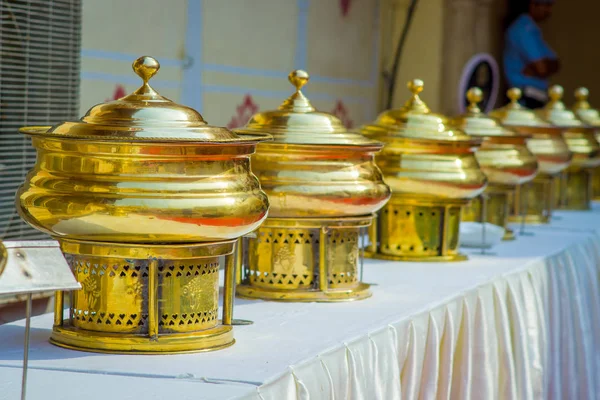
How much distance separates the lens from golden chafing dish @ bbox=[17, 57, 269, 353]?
4.34ft

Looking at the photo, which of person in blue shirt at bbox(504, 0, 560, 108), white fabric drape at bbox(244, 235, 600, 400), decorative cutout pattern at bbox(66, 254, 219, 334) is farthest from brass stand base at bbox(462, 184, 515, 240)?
person in blue shirt at bbox(504, 0, 560, 108)

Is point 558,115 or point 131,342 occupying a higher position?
point 558,115

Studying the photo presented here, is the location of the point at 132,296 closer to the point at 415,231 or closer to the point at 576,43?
the point at 415,231

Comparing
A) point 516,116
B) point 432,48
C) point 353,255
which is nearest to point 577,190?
point 516,116

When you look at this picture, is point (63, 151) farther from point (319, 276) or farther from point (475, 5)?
point (475, 5)

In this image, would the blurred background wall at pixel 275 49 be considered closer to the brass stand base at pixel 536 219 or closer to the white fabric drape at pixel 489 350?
the brass stand base at pixel 536 219

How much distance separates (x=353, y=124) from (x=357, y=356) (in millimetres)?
4467

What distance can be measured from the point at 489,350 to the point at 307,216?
1.38 feet

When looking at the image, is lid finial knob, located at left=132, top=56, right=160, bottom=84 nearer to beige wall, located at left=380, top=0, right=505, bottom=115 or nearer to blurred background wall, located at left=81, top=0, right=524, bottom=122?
blurred background wall, located at left=81, top=0, right=524, bottom=122

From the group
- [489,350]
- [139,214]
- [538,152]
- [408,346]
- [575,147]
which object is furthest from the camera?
[575,147]

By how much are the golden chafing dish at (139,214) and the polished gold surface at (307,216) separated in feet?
1.21

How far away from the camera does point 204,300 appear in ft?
4.63

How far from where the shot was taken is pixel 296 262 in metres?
1.79

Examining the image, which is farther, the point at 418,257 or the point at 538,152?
the point at 538,152
